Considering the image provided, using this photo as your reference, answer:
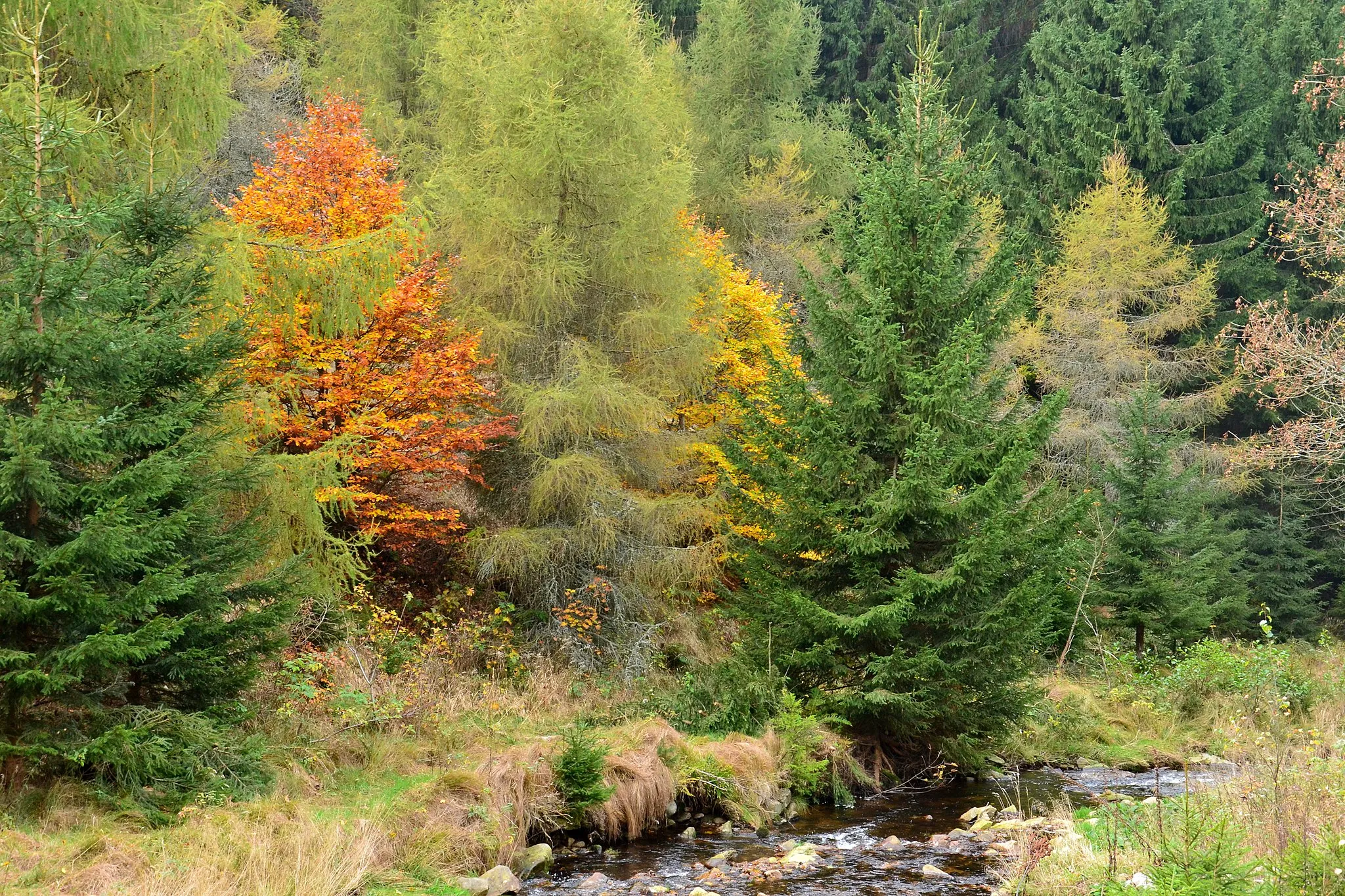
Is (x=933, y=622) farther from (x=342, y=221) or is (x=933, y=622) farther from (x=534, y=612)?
(x=342, y=221)

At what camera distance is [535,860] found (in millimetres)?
8656

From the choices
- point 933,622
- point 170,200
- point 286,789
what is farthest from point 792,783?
point 170,200

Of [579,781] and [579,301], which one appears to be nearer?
[579,781]

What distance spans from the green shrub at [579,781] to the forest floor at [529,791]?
43mm

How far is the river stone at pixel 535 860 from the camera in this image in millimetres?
8562

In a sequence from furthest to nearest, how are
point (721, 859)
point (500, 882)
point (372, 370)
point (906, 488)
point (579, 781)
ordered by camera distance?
1. point (372, 370)
2. point (906, 488)
3. point (579, 781)
4. point (721, 859)
5. point (500, 882)

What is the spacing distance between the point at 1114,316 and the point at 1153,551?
11228 millimetres

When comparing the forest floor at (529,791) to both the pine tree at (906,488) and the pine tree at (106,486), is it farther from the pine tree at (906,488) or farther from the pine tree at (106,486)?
the pine tree at (906,488)

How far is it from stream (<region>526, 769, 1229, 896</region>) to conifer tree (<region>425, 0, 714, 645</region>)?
18.7ft

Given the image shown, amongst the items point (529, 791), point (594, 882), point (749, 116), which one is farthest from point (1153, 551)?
point (749, 116)

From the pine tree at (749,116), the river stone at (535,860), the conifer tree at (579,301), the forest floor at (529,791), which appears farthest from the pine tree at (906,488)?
the pine tree at (749,116)

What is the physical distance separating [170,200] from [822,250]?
7.54 m

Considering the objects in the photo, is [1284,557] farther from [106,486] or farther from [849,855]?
[106,486]

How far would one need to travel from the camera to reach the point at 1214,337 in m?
29.3
